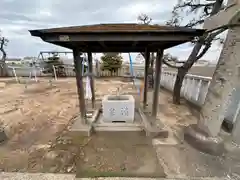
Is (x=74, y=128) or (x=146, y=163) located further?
(x=74, y=128)

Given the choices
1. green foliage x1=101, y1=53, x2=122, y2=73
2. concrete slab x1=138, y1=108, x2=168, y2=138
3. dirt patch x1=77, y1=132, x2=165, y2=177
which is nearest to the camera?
dirt patch x1=77, y1=132, x2=165, y2=177

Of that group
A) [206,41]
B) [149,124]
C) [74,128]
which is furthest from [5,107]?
[206,41]

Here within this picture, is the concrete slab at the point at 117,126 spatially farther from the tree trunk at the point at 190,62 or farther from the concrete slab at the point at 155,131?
the tree trunk at the point at 190,62

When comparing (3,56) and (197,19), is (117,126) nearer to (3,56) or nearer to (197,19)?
(197,19)

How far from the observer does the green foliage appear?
1217 centimetres

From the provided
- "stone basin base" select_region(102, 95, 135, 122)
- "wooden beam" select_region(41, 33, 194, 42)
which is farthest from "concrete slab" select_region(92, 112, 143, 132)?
"wooden beam" select_region(41, 33, 194, 42)

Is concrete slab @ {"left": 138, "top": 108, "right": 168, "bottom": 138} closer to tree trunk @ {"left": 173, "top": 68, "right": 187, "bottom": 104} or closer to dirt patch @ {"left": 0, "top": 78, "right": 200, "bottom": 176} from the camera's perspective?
dirt patch @ {"left": 0, "top": 78, "right": 200, "bottom": 176}

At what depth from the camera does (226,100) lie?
208 cm

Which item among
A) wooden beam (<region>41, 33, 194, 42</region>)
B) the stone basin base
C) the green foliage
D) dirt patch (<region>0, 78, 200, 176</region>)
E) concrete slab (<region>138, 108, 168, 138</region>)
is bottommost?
dirt patch (<region>0, 78, 200, 176</region>)

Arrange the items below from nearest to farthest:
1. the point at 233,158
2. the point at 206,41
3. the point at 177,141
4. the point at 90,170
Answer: the point at 90,170 < the point at 233,158 < the point at 177,141 < the point at 206,41

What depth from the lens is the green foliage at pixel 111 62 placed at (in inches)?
479

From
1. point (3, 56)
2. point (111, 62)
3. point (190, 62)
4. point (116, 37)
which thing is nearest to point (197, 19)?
point (190, 62)

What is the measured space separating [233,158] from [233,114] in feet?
3.38

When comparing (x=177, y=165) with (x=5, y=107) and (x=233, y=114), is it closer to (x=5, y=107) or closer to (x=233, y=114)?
(x=233, y=114)
